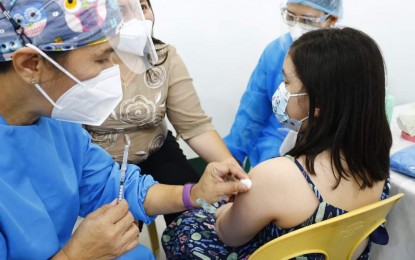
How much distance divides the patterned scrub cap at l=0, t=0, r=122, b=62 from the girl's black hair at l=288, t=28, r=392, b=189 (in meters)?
0.54

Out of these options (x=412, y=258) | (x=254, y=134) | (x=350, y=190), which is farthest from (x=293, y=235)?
(x=254, y=134)

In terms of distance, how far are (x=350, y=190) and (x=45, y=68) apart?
29.9 inches

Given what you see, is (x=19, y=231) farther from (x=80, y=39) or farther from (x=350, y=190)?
(x=350, y=190)

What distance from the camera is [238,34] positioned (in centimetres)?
229

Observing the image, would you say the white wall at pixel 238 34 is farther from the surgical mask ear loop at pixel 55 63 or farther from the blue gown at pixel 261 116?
the surgical mask ear loop at pixel 55 63

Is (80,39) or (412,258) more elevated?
(80,39)

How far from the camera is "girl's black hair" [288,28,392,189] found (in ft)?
3.10

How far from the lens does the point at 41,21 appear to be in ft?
2.25

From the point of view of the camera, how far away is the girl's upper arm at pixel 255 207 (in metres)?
0.92

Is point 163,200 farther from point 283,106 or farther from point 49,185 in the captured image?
point 283,106

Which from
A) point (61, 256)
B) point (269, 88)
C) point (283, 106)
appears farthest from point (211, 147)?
point (61, 256)

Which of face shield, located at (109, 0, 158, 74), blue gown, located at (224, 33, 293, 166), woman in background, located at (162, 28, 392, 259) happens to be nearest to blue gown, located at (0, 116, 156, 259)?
face shield, located at (109, 0, 158, 74)

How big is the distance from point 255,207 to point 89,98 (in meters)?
0.48

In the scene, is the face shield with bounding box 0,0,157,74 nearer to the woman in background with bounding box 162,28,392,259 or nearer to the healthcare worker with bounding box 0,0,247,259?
the healthcare worker with bounding box 0,0,247,259
